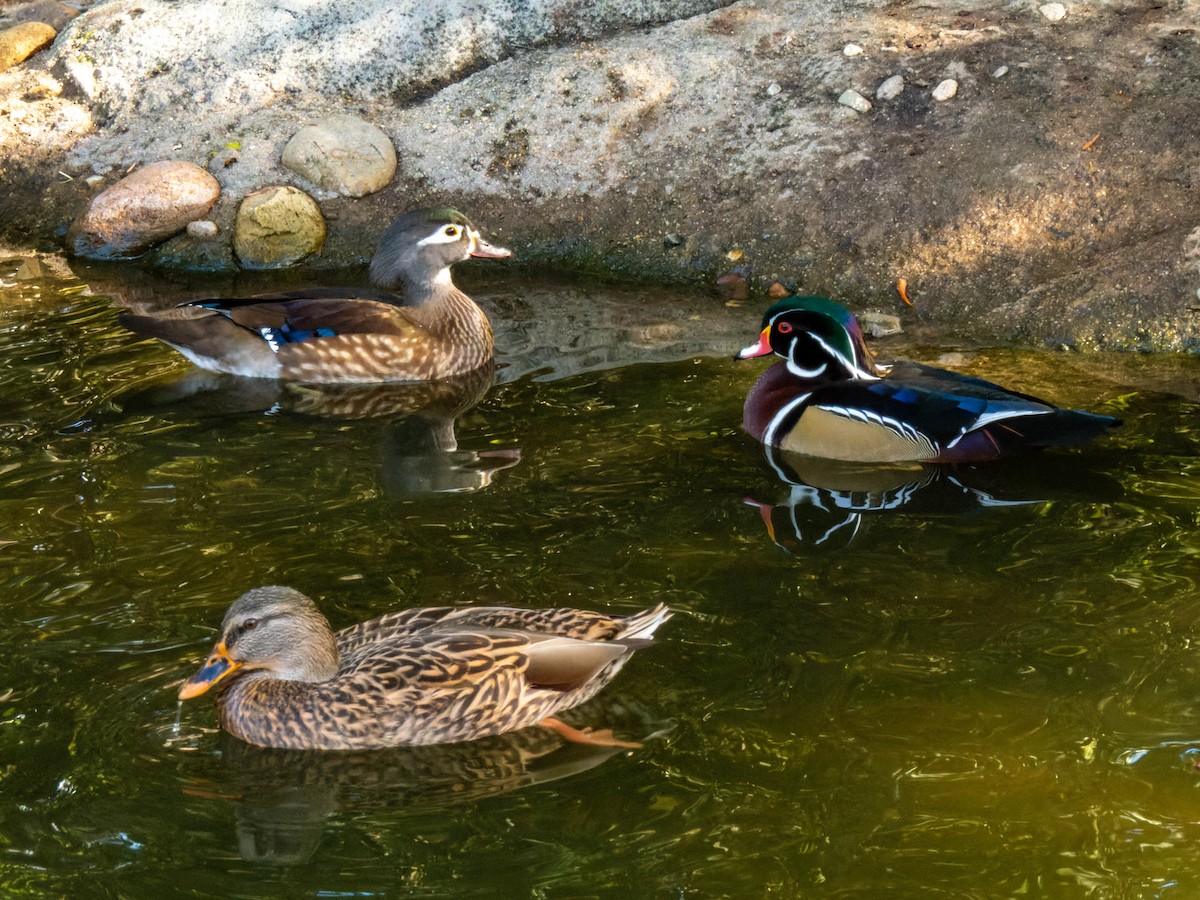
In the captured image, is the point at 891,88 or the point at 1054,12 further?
the point at 1054,12

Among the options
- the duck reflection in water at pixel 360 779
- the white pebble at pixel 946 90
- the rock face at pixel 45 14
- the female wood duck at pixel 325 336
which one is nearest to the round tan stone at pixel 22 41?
the rock face at pixel 45 14

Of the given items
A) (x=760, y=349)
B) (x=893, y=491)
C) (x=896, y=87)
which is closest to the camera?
(x=893, y=491)

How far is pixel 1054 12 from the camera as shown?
1028 cm

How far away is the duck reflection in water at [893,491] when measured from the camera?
6340mm

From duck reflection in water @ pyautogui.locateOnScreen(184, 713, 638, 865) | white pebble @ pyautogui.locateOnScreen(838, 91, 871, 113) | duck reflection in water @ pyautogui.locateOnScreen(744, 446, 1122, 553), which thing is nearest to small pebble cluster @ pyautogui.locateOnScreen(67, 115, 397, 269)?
white pebble @ pyautogui.locateOnScreen(838, 91, 871, 113)

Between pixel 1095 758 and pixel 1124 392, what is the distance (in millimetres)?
3498

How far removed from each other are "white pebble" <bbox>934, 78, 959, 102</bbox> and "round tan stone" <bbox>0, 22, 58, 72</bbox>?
7.39 meters

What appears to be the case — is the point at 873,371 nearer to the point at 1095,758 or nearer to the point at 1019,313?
the point at 1019,313

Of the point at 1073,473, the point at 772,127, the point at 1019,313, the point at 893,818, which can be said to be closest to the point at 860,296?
the point at 1019,313

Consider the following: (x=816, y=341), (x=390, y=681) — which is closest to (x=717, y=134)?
(x=816, y=341)

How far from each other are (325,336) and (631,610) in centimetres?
374

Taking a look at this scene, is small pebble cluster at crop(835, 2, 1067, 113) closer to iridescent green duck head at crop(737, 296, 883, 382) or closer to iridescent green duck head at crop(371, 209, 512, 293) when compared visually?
iridescent green duck head at crop(371, 209, 512, 293)

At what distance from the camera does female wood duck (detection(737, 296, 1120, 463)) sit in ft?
22.1

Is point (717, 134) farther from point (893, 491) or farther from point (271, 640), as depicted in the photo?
point (271, 640)
